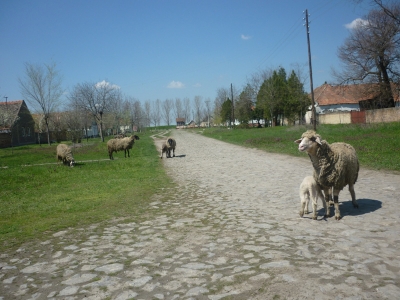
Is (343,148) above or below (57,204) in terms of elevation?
above

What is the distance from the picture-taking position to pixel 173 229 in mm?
6270

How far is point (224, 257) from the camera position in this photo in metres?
4.67

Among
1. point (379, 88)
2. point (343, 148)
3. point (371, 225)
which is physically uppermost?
point (379, 88)

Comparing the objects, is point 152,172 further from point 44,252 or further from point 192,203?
point 44,252

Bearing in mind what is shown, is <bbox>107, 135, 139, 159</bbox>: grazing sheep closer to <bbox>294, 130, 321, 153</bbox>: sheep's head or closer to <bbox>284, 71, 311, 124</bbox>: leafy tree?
<bbox>294, 130, 321, 153</bbox>: sheep's head

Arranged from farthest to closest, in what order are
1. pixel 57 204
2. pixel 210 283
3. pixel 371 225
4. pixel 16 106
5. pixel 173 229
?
pixel 16 106 < pixel 57 204 < pixel 173 229 < pixel 371 225 < pixel 210 283

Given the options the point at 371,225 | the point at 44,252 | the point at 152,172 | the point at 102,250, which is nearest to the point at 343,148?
the point at 371,225

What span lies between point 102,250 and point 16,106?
215 ft

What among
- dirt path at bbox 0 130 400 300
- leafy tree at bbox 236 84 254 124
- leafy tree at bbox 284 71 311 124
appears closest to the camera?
dirt path at bbox 0 130 400 300

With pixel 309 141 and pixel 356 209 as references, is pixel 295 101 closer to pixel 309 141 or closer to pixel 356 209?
pixel 356 209

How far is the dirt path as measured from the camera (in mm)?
3711

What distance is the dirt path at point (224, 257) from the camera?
371 centimetres

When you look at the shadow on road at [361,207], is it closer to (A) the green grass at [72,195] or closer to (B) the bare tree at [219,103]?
(A) the green grass at [72,195]

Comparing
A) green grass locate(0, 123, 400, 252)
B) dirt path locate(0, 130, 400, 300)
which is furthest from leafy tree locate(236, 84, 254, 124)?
dirt path locate(0, 130, 400, 300)
